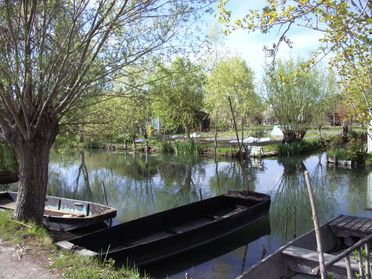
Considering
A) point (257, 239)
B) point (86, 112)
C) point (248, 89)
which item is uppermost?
point (248, 89)

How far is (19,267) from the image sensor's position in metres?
5.85

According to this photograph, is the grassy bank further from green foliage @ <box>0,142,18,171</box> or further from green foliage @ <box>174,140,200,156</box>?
green foliage @ <box>174,140,200,156</box>

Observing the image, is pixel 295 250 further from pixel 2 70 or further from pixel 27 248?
pixel 2 70

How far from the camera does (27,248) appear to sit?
262 inches

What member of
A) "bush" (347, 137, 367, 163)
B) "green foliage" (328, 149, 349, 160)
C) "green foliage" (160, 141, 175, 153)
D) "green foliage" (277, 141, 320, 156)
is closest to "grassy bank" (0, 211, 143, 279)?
"bush" (347, 137, 367, 163)

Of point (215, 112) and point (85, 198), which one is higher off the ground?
point (215, 112)

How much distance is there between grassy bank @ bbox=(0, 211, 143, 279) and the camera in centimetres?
549

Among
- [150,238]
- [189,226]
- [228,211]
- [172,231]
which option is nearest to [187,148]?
[228,211]

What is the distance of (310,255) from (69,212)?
836cm

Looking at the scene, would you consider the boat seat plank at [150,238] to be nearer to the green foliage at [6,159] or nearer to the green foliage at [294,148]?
the green foliage at [6,159]

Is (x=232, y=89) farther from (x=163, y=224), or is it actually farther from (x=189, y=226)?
(x=163, y=224)

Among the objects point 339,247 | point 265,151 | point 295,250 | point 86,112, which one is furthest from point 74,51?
point 265,151

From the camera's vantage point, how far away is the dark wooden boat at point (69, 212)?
35.3 feet

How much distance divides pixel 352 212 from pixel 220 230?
237 inches
